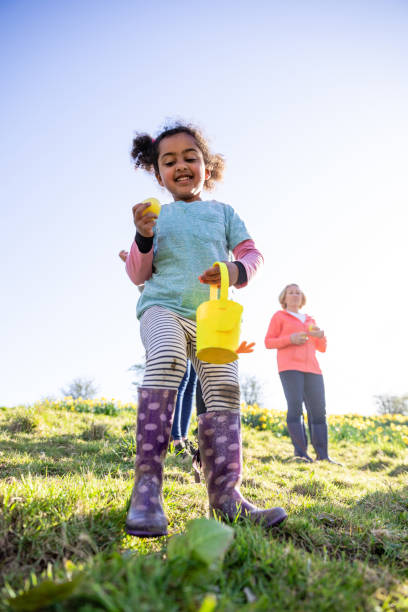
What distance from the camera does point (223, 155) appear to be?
3.45 metres

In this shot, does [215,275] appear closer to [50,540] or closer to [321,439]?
[50,540]

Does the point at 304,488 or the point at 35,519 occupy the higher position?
the point at 35,519

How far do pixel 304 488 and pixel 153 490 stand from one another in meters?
1.90

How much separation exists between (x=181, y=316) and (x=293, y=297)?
13.5 ft

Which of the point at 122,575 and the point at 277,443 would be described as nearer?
the point at 122,575

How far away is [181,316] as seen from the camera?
2.25 metres

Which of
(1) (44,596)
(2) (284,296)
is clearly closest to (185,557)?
(1) (44,596)

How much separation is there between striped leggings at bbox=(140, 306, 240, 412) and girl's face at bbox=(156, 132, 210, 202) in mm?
921

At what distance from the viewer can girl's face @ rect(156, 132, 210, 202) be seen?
2713 mm

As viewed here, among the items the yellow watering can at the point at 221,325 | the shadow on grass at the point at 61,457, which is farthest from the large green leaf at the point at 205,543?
the shadow on grass at the point at 61,457

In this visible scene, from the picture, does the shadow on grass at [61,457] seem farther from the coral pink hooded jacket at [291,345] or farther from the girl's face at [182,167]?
the coral pink hooded jacket at [291,345]

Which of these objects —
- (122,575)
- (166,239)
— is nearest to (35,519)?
(122,575)

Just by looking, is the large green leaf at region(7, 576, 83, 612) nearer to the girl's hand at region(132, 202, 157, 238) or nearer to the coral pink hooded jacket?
the girl's hand at region(132, 202, 157, 238)

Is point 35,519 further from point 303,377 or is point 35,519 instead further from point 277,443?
point 277,443
